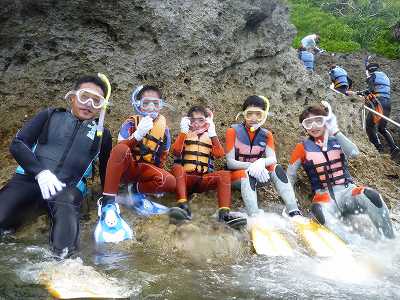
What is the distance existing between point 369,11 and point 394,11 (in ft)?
4.50

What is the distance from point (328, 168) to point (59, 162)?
2.88m

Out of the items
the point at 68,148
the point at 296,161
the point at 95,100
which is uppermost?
the point at 95,100

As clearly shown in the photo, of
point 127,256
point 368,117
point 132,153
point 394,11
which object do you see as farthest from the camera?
point 394,11

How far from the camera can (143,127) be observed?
4289 millimetres

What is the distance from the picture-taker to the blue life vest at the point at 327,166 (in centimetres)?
503

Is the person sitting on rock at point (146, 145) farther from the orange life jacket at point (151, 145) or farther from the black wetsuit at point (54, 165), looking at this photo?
the black wetsuit at point (54, 165)

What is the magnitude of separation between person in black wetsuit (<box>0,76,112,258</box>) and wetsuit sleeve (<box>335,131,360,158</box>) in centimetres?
254

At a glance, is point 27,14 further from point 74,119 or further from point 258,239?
point 258,239

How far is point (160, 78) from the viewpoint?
5941 mm

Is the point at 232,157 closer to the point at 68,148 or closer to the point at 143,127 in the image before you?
the point at 143,127

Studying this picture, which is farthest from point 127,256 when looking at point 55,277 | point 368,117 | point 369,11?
point 369,11

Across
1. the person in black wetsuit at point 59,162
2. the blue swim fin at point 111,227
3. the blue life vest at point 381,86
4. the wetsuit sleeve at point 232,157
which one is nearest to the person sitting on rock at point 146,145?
the person in black wetsuit at point 59,162

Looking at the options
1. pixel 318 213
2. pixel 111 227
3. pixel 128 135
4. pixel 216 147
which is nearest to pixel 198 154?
pixel 216 147

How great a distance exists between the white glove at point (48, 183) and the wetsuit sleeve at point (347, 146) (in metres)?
3.05
